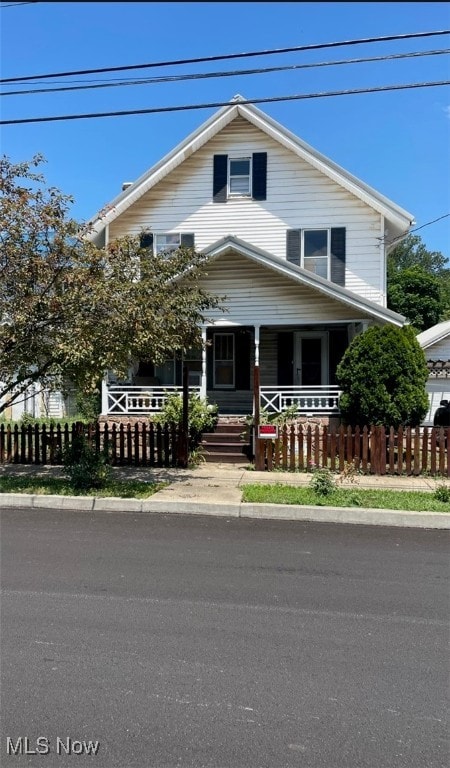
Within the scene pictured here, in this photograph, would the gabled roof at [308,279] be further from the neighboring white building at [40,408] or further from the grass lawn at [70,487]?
→ the neighboring white building at [40,408]

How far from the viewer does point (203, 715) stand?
2.93 m

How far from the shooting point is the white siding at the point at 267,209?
52.8 feet

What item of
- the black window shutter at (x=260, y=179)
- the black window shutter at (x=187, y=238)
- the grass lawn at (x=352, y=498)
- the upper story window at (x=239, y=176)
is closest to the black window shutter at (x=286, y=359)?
the black window shutter at (x=187, y=238)

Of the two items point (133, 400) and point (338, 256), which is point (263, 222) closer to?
point (338, 256)

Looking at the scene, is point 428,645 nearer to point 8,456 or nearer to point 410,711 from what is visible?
point 410,711

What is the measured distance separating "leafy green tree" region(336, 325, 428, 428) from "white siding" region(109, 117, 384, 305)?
15.4 ft

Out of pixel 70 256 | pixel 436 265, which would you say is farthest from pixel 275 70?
pixel 436 265

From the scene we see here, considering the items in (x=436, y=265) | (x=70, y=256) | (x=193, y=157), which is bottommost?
(x=70, y=256)

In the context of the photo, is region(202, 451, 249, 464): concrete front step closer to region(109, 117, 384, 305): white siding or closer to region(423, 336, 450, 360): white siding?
region(109, 117, 384, 305): white siding

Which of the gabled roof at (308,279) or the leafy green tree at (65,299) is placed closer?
the leafy green tree at (65,299)

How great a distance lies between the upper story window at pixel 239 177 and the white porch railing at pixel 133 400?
21.2 ft

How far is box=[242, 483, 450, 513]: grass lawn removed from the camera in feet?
24.8

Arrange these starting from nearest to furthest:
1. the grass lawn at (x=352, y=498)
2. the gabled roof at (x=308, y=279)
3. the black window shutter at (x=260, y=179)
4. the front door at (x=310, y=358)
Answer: the grass lawn at (x=352, y=498) → the gabled roof at (x=308, y=279) → the black window shutter at (x=260, y=179) → the front door at (x=310, y=358)

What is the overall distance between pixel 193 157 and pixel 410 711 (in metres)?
16.5
